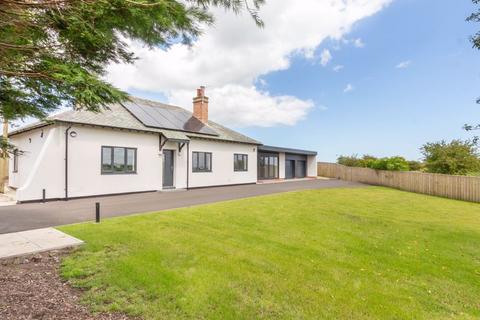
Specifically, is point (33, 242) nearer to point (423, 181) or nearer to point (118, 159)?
point (118, 159)

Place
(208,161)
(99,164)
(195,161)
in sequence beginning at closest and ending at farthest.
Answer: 1. (99,164)
2. (195,161)
3. (208,161)

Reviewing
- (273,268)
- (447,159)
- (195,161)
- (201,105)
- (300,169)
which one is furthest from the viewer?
(300,169)

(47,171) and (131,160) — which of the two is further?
(131,160)

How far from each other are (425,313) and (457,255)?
335 cm

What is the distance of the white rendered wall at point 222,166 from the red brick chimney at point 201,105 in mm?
3335

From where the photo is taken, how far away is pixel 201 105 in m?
20.6

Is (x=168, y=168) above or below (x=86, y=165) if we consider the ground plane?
below

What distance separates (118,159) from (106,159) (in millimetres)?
575

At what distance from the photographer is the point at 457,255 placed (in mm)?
5742

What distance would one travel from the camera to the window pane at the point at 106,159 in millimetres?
12666

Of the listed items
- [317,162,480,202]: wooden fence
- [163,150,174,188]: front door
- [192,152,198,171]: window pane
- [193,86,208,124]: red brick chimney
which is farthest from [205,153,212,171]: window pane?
[317,162,480,202]: wooden fence

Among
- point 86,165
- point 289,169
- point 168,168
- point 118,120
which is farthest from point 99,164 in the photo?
point 289,169

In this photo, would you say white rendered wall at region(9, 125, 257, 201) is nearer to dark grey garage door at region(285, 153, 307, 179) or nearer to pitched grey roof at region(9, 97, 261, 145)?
pitched grey roof at region(9, 97, 261, 145)

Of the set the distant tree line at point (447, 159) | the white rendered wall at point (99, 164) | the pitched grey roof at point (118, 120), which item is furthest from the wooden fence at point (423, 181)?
the white rendered wall at point (99, 164)
